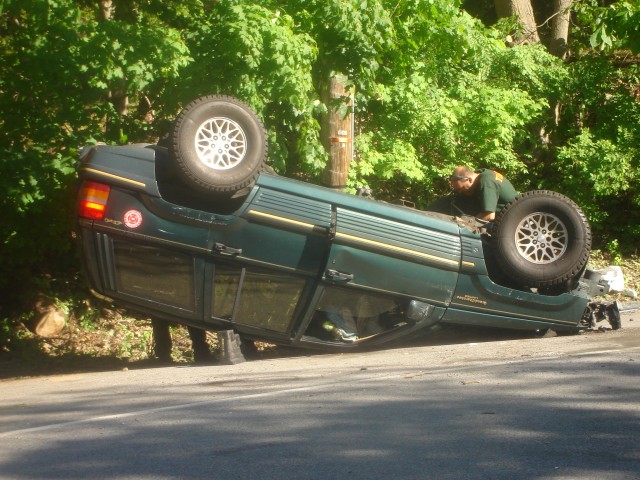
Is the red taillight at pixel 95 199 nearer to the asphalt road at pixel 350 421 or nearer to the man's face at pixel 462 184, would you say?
the asphalt road at pixel 350 421

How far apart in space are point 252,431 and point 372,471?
1.11 metres

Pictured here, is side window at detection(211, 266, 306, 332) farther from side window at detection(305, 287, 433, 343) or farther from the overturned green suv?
→ side window at detection(305, 287, 433, 343)

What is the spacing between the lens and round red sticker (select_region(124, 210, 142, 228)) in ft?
27.7

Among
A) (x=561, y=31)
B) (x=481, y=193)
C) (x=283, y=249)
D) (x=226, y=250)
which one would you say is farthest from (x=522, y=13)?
(x=226, y=250)

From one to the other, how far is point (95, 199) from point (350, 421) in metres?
3.49

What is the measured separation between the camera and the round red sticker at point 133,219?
27.7ft

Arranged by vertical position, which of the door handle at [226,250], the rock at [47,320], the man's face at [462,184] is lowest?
the rock at [47,320]

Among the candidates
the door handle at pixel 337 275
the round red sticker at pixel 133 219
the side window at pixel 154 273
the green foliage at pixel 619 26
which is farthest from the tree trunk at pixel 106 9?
the green foliage at pixel 619 26

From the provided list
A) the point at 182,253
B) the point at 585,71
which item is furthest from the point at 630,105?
the point at 182,253

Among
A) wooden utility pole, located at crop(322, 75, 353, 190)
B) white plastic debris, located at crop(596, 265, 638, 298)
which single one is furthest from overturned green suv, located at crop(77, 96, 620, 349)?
wooden utility pole, located at crop(322, 75, 353, 190)

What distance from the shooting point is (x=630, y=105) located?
52.4ft

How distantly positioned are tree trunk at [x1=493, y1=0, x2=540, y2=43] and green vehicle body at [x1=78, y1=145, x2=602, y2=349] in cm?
954

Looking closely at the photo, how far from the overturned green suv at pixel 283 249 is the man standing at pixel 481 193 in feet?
1.64

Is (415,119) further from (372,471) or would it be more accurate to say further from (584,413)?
(372,471)
